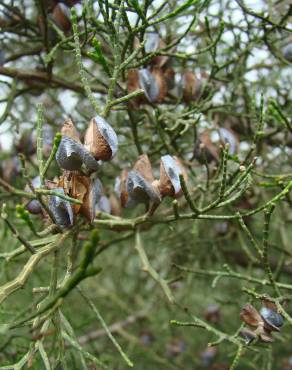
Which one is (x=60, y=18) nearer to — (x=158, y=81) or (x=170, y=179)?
(x=158, y=81)

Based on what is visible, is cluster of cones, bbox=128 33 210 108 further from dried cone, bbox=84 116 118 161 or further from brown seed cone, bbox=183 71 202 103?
dried cone, bbox=84 116 118 161

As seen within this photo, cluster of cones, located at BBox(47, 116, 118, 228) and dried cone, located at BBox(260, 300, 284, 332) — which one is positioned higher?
cluster of cones, located at BBox(47, 116, 118, 228)

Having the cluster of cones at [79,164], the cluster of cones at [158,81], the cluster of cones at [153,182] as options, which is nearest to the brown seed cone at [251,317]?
the cluster of cones at [153,182]

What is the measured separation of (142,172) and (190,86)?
541 millimetres

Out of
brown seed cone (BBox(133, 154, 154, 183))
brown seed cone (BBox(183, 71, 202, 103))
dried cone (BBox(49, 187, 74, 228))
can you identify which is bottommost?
dried cone (BBox(49, 187, 74, 228))

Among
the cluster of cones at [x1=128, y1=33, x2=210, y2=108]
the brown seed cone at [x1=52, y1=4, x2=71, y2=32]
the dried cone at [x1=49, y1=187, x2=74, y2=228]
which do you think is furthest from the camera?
the brown seed cone at [x1=52, y1=4, x2=71, y2=32]

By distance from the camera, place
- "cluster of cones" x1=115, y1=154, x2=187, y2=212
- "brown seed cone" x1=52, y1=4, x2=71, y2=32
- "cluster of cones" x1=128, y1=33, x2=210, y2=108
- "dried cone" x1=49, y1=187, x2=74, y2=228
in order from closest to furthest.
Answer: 1. "dried cone" x1=49, y1=187, x2=74, y2=228
2. "cluster of cones" x1=115, y1=154, x2=187, y2=212
3. "cluster of cones" x1=128, y1=33, x2=210, y2=108
4. "brown seed cone" x1=52, y1=4, x2=71, y2=32

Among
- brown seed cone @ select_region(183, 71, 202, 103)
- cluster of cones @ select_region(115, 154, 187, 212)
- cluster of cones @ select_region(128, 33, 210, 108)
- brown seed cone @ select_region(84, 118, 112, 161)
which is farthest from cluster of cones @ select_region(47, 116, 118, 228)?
brown seed cone @ select_region(183, 71, 202, 103)

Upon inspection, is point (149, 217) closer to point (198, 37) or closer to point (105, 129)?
point (105, 129)

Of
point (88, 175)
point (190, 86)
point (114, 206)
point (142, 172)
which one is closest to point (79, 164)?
point (88, 175)

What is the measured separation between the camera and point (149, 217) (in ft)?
4.46

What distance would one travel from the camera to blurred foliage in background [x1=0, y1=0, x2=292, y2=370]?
1.15 metres

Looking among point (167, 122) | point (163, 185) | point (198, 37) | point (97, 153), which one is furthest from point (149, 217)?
point (198, 37)

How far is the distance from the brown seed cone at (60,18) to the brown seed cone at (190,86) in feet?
1.32
